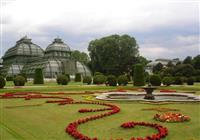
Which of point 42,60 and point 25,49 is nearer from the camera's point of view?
point 42,60

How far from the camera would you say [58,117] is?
36.2ft

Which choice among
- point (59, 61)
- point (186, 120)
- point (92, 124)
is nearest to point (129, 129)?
point (92, 124)

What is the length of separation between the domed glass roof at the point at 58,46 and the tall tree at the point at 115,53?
10947 mm

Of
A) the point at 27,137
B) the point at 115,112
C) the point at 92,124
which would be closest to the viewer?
the point at 27,137

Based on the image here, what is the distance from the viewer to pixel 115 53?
2571 inches

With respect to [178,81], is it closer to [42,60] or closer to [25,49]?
[42,60]

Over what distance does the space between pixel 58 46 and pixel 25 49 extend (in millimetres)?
10730

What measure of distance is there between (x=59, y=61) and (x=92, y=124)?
56.8 metres

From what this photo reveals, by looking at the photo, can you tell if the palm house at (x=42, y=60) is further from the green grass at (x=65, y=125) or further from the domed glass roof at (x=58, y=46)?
the green grass at (x=65, y=125)

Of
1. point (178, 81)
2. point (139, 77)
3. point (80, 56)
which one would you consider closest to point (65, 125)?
point (139, 77)

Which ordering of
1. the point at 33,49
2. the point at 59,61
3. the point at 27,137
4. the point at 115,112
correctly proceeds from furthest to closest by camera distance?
1. the point at 33,49
2. the point at 59,61
3. the point at 115,112
4. the point at 27,137

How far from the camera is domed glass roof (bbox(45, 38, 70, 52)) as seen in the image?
74438 millimetres

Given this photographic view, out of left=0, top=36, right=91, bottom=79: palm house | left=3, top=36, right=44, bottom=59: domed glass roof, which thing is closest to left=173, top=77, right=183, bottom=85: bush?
left=0, top=36, right=91, bottom=79: palm house

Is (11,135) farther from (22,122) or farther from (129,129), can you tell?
(129,129)
